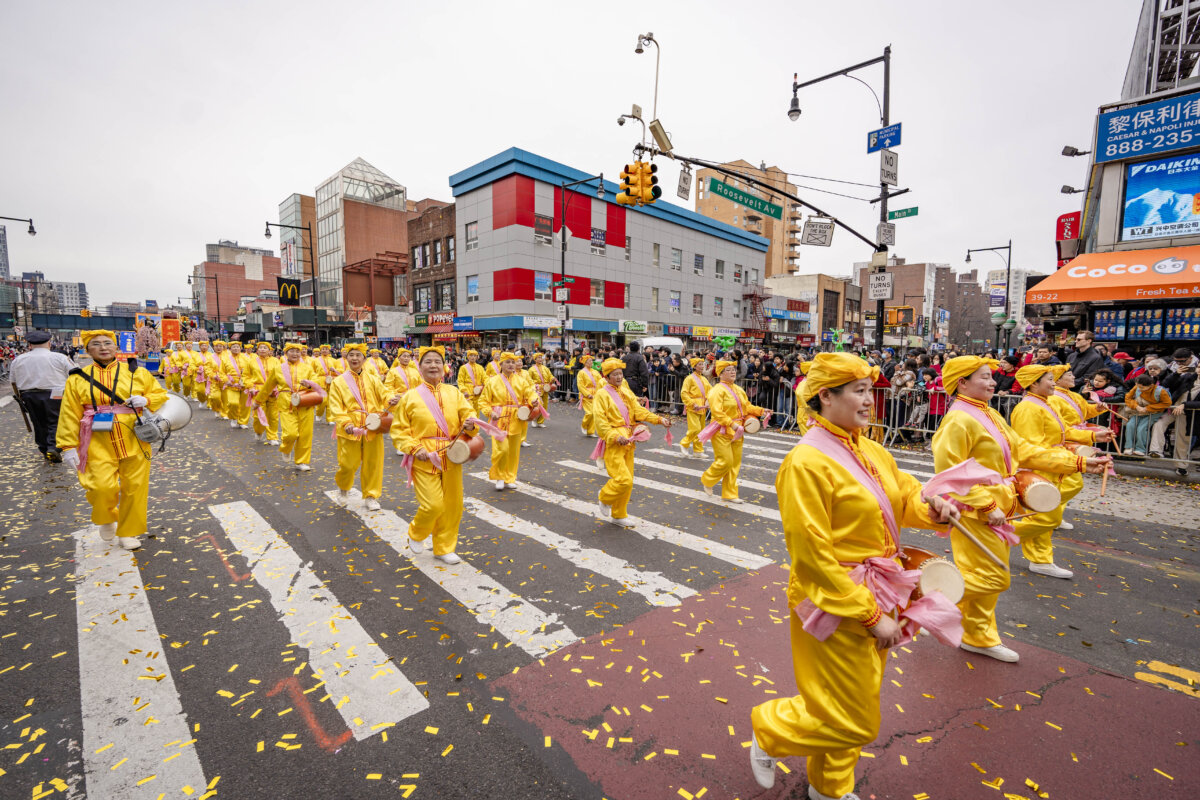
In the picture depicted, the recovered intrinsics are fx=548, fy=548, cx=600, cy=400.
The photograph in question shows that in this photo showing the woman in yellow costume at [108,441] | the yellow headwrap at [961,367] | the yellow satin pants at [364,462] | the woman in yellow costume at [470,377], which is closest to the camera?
the yellow headwrap at [961,367]

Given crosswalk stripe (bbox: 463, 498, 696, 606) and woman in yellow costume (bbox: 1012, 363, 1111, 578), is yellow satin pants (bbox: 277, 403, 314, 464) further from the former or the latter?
woman in yellow costume (bbox: 1012, 363, 1111, 578)

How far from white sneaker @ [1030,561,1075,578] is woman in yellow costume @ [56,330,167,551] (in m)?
8.67

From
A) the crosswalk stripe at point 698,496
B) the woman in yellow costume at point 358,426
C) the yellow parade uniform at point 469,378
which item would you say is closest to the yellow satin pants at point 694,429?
the crosswalk stripe at point 698,496

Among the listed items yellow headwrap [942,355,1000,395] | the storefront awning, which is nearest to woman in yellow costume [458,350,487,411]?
yellow headwrap [942,355,1000,395]

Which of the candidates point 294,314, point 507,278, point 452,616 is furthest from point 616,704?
point 294,314

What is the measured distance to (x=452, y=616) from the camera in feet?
14.2

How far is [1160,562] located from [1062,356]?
10.8 m

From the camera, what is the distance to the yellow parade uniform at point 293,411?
9109 mm

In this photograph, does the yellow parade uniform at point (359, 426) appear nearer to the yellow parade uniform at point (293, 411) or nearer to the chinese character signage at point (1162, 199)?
the yellow parade uniform at point (293, 411)

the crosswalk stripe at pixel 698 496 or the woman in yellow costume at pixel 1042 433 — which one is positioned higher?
the woman in yellow costume at pixel 1042 433

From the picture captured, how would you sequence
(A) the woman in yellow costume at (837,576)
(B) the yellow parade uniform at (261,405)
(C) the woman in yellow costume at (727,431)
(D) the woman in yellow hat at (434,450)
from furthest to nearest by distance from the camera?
(B) the yellow parade uniform at (261,405) < (C) the woman in yellow costume at (727,431) < (D) the woman in yellow hat at (434,450) < (A) the woman in yellow costume at (837,576)

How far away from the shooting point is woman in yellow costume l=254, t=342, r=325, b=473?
910cm

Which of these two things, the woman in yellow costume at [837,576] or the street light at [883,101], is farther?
the street light at [883,101]

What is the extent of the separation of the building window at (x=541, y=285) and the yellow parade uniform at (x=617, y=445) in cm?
2466
